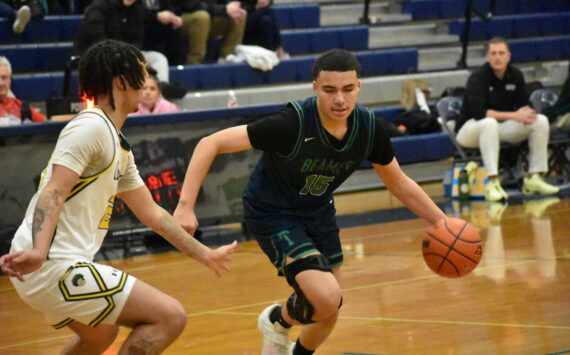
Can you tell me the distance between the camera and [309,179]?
476 cm

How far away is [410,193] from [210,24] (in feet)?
28.0

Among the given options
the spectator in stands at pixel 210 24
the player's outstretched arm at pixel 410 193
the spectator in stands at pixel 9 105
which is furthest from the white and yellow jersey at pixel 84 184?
the spectator in stands at pixel 210 24

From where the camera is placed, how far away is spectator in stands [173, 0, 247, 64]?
12555 millimetres

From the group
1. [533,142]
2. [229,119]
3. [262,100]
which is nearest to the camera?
[229,119]

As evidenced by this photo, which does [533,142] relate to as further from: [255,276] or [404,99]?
[255,276]

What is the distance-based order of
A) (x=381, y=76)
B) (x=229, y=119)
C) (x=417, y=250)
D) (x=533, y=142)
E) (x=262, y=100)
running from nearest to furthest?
(x=417, y=250) → (x=229, y=119) → (x=533, y=142) → (x=262, y=100) → (x=381, y=76)

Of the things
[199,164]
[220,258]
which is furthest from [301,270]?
[220,258]

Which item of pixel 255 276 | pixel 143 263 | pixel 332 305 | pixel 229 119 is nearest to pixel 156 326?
pixel 332 305

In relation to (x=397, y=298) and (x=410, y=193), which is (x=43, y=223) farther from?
(x=397, y=298)

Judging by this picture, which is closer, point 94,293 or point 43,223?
point 43,223

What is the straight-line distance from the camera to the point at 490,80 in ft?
37.8

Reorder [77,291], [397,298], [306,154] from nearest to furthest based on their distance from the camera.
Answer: [77,291] → [306,154] → [397,298]

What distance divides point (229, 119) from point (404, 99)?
4.54 metres

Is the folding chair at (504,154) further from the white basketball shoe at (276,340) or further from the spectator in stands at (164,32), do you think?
the white basketball shoe at (276,340)
